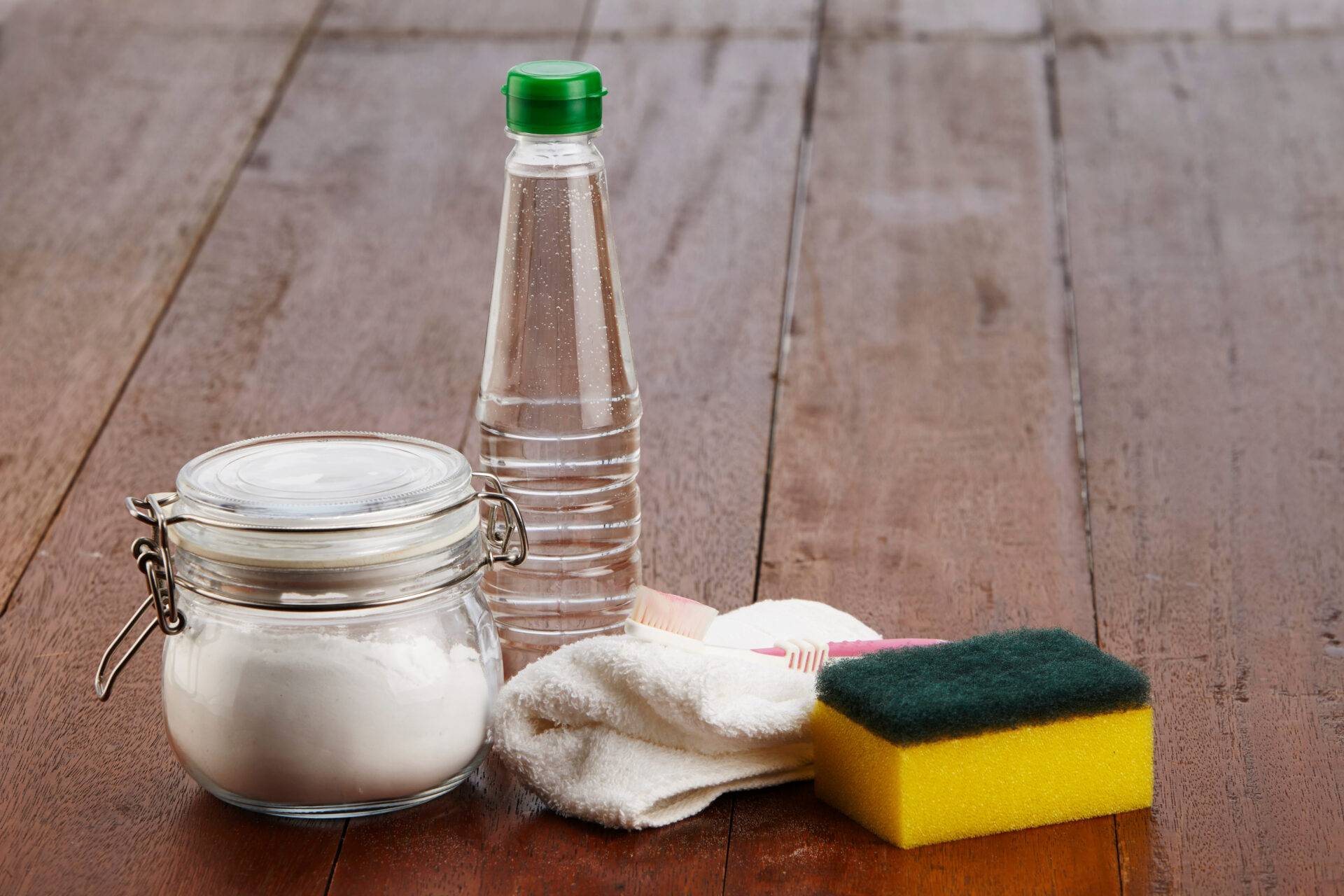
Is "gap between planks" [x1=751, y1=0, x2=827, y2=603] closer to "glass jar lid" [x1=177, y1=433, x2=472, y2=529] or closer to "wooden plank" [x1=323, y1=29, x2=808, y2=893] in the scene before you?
"wooden plank" [x1=323, y1=29, x2=808, y2=893]

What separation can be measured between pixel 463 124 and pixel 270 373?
0.48 m

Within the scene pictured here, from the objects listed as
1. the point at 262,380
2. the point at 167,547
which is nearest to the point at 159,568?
the point at 167,547

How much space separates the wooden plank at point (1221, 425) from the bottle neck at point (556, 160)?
14.6 inches

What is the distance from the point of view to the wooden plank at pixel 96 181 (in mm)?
1152

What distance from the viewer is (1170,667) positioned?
2.53ft

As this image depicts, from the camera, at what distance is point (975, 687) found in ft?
1.90

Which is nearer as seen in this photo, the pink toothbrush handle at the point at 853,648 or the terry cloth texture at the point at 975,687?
the terry cloth texture at the point at 975,687

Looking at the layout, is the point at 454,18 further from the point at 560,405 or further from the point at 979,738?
the point at 979,738

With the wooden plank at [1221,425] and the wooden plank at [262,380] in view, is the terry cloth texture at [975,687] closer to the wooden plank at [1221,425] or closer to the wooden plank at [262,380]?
the wooden plank at [1221,425]

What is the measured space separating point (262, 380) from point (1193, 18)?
117cm

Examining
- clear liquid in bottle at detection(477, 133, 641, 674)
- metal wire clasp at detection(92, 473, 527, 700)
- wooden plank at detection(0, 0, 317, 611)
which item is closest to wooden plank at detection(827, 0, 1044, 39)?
wooden plank at detection(0, 0, 317, 611)

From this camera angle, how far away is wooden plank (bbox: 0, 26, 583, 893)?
60cm

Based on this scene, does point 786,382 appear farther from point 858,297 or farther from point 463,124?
point 463,124

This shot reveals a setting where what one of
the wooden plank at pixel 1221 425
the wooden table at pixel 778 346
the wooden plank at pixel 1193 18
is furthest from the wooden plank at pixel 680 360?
the wooden plank at pixel 1193 18
